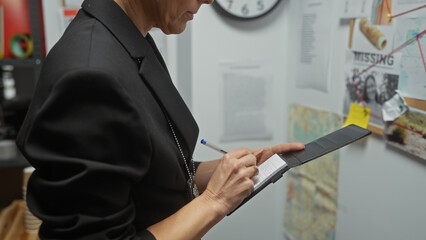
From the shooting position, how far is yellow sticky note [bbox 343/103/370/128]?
4.13 feet

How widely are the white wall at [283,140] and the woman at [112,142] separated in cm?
61

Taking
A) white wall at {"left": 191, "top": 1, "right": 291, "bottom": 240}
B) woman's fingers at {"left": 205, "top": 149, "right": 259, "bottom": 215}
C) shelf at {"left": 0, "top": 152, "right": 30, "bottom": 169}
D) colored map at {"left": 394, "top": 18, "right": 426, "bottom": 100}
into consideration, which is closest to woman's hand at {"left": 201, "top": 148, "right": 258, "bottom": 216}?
woman's fingers at {"left": 205, "top": 149, "right": 259, "bottom": 215}

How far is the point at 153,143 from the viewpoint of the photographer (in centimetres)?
67

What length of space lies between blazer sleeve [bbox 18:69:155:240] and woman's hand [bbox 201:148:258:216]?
19cm

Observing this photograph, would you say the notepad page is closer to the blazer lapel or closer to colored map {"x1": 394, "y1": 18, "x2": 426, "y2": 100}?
the blazer lapel

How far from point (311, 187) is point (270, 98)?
1.49ft

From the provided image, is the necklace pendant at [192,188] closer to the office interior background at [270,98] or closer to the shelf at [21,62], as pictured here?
the office interior background at [270,98]

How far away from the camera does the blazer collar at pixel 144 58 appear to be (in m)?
0.72

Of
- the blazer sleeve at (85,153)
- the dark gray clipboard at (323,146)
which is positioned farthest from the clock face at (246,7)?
the blazer sleeve at (85,153)

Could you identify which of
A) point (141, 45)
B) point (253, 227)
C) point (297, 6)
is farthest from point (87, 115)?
point (253, 227)

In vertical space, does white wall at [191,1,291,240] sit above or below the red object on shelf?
below

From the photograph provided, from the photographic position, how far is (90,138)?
590 millimetres

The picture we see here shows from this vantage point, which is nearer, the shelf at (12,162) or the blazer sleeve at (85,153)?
the blazer sleeve at (85,153)

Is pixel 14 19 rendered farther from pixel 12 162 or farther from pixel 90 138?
pixel 90 138
